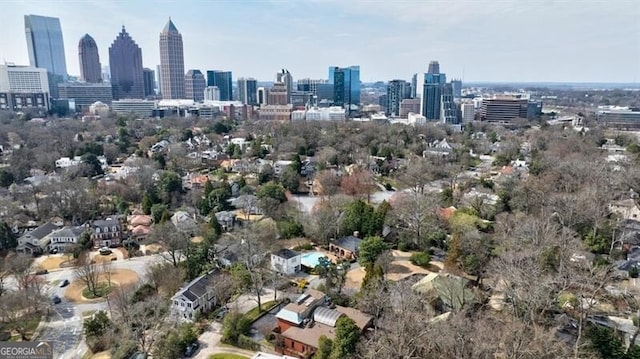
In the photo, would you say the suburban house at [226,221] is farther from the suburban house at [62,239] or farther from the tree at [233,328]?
the tree at [233,328]

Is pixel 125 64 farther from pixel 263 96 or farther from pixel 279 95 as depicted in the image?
pixel 279 95

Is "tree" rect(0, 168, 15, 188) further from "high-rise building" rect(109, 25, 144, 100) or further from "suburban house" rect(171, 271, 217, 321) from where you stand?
"high-rise building" rect(109, 25, 144, 100)

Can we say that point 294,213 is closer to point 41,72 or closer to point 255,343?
point 255,343

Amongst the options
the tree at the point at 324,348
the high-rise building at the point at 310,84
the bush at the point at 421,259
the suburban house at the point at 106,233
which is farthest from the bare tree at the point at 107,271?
the high-rise building at the point at 310,84

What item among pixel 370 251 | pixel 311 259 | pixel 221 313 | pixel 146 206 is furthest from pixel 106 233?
pixel 370 251

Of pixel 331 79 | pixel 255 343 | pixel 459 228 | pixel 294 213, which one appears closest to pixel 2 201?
pixel 294 213

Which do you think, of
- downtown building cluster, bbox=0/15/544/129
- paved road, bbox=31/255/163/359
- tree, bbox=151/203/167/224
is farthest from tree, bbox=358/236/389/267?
downtown building cluster, bbox=0/15/544/129
